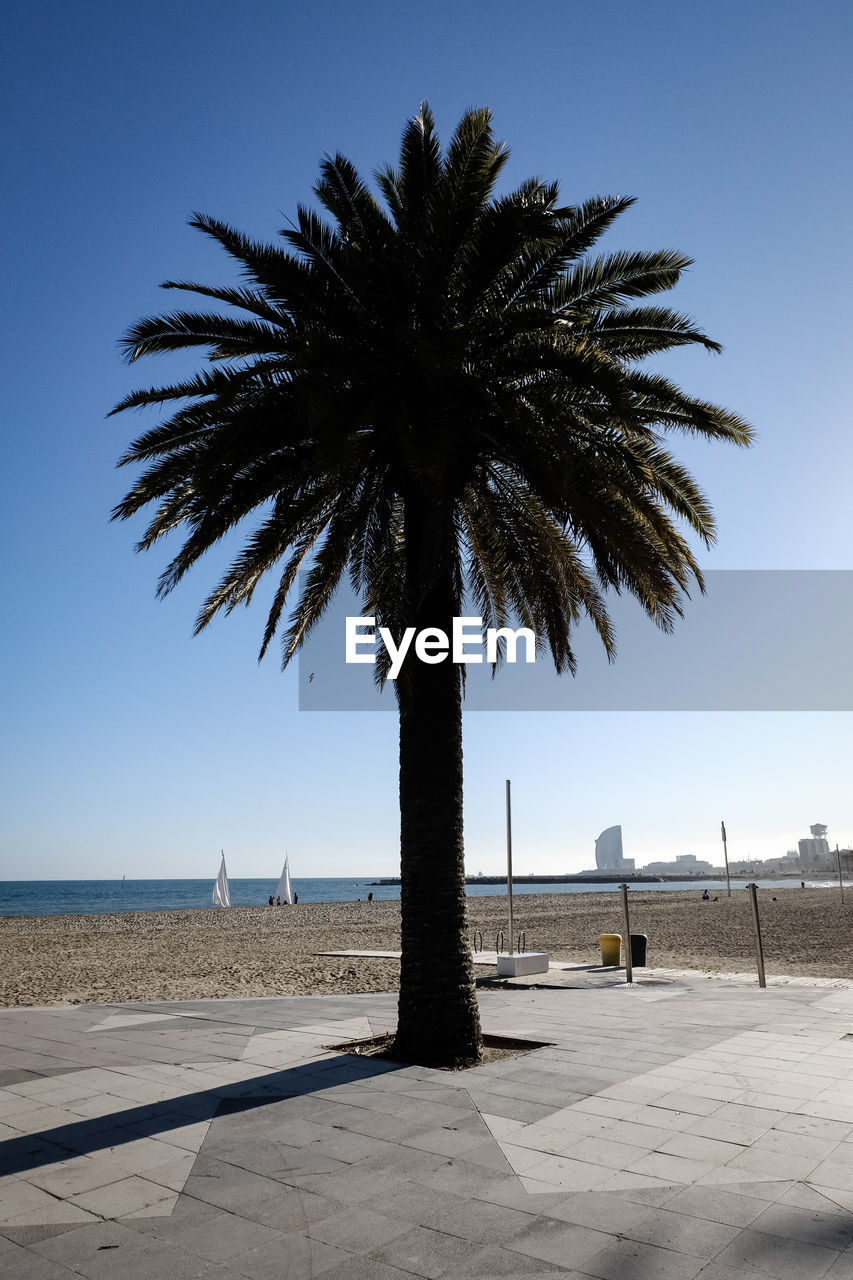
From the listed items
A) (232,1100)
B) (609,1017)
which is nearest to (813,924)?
(609,1017)

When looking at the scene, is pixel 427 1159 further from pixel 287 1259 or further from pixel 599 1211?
pixel 287 1259

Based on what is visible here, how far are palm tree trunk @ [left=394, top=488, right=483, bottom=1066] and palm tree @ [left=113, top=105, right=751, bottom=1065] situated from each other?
2cm

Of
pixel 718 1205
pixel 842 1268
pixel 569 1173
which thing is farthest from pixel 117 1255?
pixel 842 1268

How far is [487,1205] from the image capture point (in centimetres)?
471

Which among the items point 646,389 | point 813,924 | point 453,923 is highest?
point 646,389

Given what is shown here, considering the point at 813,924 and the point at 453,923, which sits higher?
the point at 453,923

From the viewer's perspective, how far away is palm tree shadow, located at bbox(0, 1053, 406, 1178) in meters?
5.77

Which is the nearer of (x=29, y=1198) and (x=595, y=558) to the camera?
(x=29, y=1198)

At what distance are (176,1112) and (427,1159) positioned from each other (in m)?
2.30

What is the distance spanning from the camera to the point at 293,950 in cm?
2622

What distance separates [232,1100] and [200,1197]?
215cm

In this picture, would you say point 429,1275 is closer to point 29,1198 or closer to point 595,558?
point 29,1198

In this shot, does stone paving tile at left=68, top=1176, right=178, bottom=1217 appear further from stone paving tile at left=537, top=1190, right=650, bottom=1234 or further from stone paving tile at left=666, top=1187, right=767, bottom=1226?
stone paving tile at left=666, top=1187, right=767, bottom=1226

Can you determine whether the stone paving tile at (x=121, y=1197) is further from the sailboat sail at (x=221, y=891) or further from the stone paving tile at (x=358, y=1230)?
the sailboat sail at (x=221, y=891)
